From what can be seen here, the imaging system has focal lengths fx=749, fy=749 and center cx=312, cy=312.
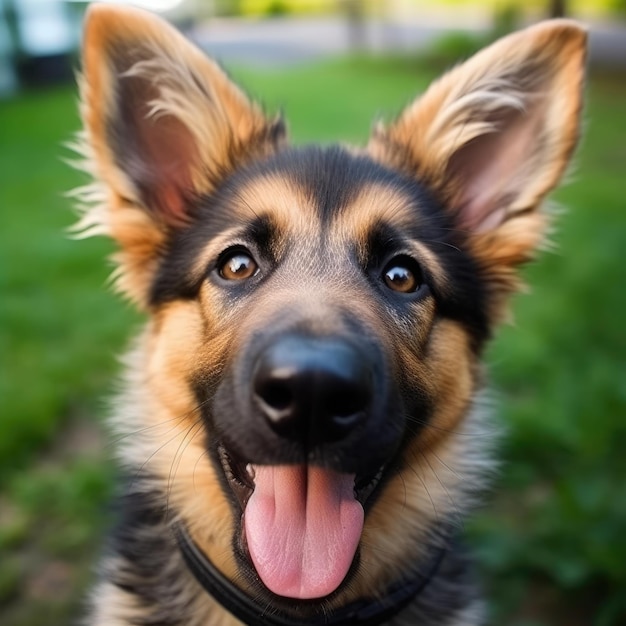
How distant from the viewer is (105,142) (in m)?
3.06

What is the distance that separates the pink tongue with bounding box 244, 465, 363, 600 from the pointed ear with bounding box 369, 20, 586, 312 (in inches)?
53.0

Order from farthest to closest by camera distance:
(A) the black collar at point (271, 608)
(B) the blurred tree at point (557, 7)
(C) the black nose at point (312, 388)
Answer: (B) the blurred tree at point (557, 7)
(A) the black collar at point (271, 608)
(C) the black nose at point (312, 388)


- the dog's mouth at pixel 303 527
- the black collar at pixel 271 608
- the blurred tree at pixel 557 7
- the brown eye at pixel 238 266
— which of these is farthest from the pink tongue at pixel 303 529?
the blurred tree at pixel 557 7

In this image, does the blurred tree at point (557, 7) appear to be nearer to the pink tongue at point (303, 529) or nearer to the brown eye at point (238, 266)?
the brown eye at point (238, 266)

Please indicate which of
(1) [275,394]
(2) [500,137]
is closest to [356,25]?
(2) [500,137]

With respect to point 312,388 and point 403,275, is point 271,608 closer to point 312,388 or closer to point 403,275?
point 312,388

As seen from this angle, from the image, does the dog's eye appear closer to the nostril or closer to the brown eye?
the brown eye

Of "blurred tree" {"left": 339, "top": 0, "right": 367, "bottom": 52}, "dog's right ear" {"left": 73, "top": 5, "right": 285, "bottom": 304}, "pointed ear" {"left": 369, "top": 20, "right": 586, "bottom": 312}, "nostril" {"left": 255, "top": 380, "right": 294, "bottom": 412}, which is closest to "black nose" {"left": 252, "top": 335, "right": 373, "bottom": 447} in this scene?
"nostril" {"left": 255, "top": 380, "right": 294, "bottom": 412}

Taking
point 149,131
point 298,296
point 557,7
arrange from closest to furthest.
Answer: point 298,296 < point 149,131 < point 557,7

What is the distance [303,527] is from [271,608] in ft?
1.04

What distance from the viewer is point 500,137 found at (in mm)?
3357

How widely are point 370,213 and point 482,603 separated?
1.76 m

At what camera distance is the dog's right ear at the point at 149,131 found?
9.66 feet

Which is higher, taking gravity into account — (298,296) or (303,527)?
(298,296)
